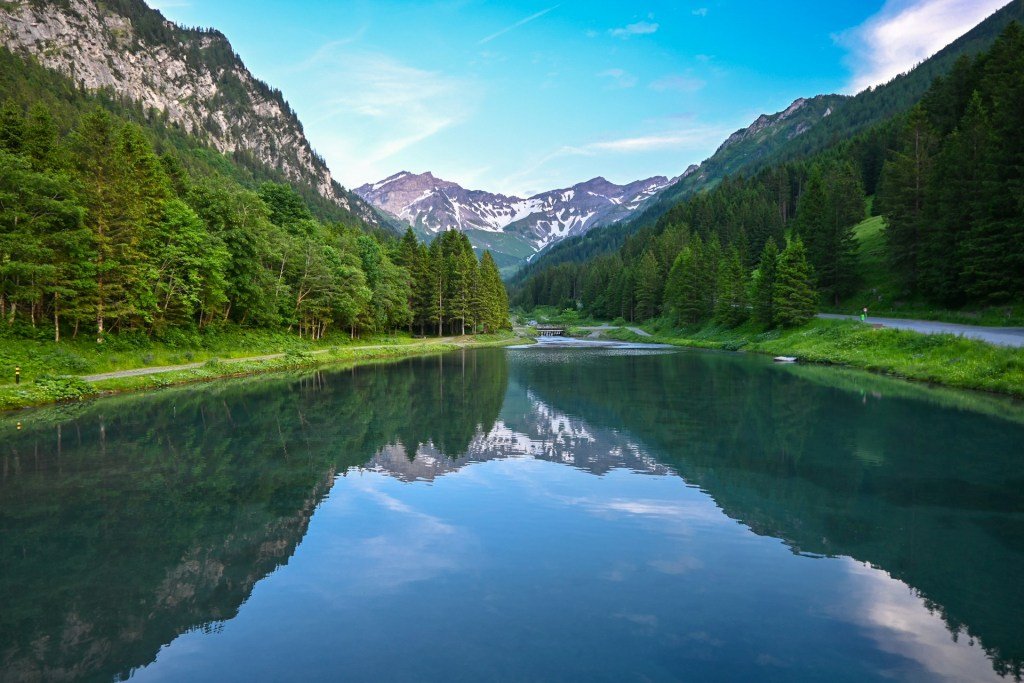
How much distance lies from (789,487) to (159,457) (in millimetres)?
16624

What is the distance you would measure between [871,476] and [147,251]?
1668 inches

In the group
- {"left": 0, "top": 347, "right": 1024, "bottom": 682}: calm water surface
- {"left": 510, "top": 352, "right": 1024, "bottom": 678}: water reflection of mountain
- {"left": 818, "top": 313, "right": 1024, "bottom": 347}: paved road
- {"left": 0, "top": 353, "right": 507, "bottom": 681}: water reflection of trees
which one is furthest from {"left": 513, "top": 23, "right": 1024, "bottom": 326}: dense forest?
{"left": 0, "top": 353, "right": 507, "bottom": 681}: water reflection of trees

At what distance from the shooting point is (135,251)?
34.1 m

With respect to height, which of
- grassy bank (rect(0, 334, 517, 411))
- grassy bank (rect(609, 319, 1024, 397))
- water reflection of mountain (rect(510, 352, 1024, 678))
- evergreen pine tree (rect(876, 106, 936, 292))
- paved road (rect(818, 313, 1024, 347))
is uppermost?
evergreen pine tree (rect(876, 106, 936, 292))

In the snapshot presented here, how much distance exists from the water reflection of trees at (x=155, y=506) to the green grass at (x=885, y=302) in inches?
1478

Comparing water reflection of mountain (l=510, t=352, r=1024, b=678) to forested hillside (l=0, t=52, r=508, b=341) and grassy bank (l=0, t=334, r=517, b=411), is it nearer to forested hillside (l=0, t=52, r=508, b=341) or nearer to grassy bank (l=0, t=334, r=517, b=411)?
grassy bank (l=0, t=334, r=517, b=411)

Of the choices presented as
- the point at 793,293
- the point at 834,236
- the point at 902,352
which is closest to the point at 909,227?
the point at 834,236

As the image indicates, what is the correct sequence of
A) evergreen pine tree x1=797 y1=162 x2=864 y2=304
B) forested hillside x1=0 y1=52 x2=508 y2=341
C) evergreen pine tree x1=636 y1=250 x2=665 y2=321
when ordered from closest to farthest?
1. forested hillside x1=0 y1=52 x2=508 y2=341
2. evergreen pine tree x1=797 y1=162 x2=864 y2=304
3. evergreen pine tree x1=636 y1=250 x2=665 y2=321

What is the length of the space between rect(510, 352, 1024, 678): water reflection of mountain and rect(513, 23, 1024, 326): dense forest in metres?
24.5

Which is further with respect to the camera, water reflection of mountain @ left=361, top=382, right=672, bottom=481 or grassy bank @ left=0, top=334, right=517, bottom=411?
grassy bank @ left=0, top=334, right=517, bottom=411

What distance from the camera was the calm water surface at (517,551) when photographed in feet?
19.3

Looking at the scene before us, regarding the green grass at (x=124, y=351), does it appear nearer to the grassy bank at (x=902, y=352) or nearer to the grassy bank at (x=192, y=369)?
the grassy bank at (x=192, y=369)

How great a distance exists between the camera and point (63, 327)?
106 feet

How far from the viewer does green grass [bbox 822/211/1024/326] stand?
3673 centimetres
